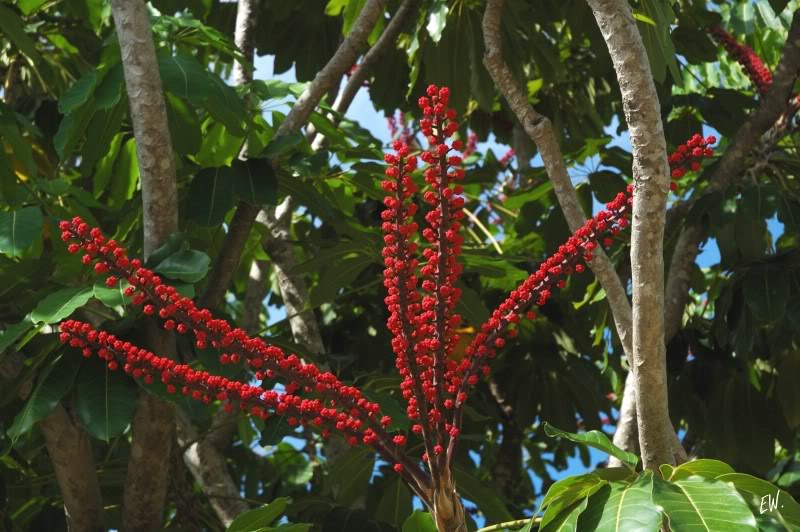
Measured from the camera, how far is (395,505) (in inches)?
127

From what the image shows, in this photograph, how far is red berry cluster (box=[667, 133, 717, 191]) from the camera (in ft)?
5.56

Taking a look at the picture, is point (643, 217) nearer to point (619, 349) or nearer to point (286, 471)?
point (619, 349)

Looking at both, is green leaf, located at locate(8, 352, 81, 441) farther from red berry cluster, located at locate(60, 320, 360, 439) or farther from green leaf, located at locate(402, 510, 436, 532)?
green leaf, located at locate(402, 510, 436, 532)

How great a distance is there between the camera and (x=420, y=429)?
1.75 m

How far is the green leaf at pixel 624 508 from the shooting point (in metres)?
1.61

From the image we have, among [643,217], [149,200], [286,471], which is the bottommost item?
[286,471]

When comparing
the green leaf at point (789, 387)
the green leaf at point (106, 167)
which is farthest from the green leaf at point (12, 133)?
the green leaf at point (789, 387)

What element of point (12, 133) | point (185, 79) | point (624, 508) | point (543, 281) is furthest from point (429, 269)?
point (12, 133)

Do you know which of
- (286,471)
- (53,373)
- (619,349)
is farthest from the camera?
(286,471)

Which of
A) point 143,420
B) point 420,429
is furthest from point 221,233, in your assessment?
point 420,429

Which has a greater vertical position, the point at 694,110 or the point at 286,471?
the point at 694,110

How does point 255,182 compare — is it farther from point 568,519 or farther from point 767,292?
point 767,292

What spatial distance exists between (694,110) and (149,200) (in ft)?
8.20

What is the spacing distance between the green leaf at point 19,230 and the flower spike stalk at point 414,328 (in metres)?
0.74
